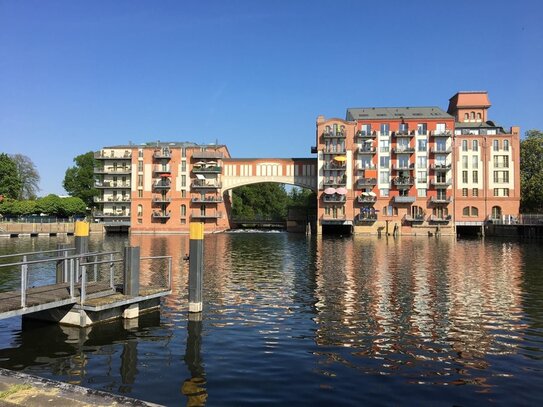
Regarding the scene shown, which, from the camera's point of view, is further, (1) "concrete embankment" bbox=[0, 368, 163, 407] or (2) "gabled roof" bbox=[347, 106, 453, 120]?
(2) "gabled roof" bbox=[347, 106, 453, 120]

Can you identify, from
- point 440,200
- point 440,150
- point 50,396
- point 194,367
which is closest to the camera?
point 50,396

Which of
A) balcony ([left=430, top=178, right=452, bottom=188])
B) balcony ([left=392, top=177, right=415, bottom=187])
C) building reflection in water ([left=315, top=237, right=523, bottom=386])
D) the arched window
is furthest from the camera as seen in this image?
balcony ([left=392, top=177, right=415, bottom=187])

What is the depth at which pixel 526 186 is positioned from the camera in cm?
8700

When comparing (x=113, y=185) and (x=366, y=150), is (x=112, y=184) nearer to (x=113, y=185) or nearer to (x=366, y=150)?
(x=113, y=185)

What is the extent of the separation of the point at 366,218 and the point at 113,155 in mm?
55149

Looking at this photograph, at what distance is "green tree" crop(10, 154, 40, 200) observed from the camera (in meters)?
120

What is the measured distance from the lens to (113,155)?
97.6 metres

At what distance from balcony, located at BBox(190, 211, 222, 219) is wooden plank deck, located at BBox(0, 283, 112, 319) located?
7390 centimetres

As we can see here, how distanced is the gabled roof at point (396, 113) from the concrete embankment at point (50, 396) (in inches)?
3328

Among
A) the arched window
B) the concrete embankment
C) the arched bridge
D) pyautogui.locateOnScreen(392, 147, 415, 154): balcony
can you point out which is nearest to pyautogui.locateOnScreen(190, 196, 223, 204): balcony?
the arched bridge

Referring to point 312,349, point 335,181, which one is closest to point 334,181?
point 335,181

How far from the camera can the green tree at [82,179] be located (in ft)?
359

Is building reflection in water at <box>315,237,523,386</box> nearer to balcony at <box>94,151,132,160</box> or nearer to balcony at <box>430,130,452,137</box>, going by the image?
balcony at <box>430,130,452,137</box>

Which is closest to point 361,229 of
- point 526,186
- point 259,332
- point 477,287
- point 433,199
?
point 433,199
